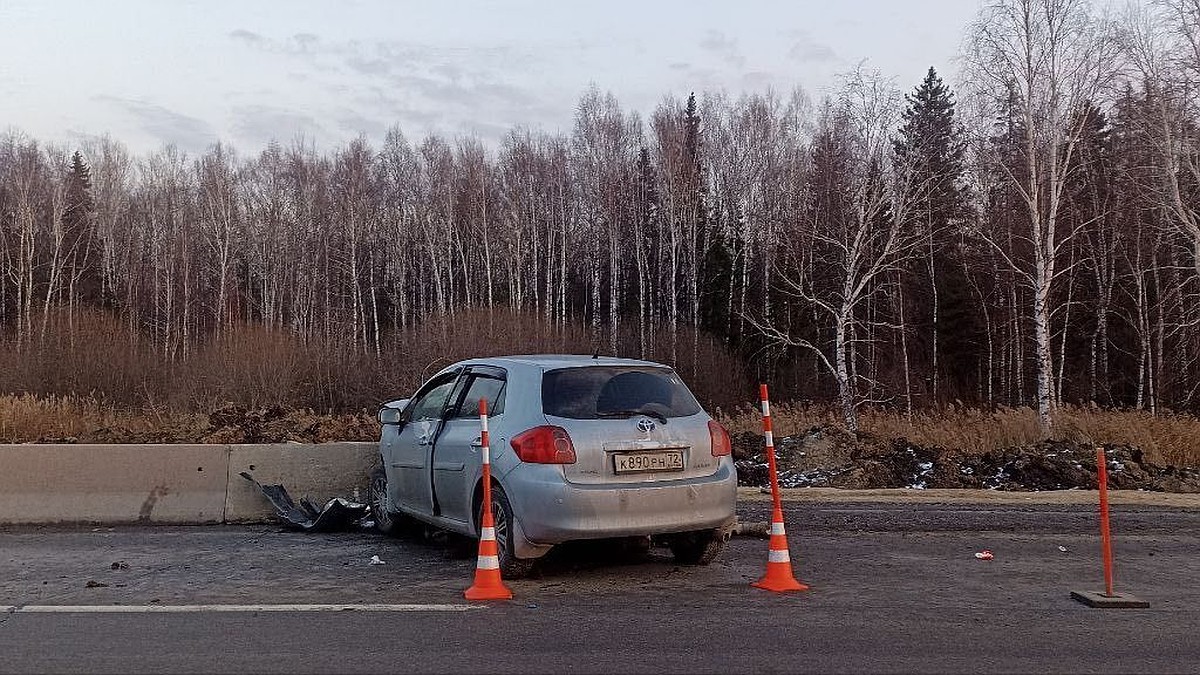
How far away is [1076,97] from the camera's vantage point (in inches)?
1056

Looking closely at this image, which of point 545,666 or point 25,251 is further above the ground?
point 25,251

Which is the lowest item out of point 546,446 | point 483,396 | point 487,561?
point 487,561

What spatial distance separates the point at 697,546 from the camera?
7625mm

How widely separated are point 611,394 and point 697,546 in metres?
1.47

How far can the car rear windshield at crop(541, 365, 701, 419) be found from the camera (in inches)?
276

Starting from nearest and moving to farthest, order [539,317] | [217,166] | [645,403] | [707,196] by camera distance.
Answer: [645,403], [539,317], [707,196], [217,166]

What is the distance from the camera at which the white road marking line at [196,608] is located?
6.26 metres

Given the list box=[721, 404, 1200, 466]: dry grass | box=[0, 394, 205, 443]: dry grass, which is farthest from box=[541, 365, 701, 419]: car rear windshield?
box=[721, 404, 1200, 466]: dry grass

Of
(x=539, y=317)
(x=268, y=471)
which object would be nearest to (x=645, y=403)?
(x=268, y=471)

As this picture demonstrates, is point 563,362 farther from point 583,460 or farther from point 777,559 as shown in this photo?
point 777,559

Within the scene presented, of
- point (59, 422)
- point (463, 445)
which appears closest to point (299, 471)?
point (463, 445)

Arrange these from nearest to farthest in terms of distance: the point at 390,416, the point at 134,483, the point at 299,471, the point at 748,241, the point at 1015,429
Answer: the point at 390,416 < the point at 134,483 < the point at 299,471 < the point at 1015,429 < the point at 748,241

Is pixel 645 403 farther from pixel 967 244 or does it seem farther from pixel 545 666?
pixel 967 244

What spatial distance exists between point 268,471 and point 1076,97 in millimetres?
24809
